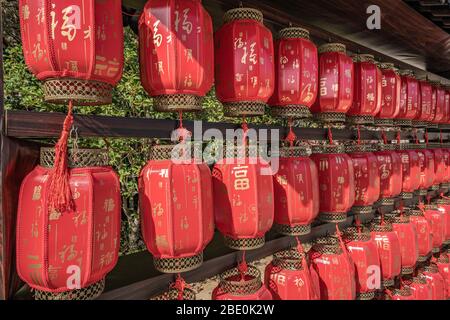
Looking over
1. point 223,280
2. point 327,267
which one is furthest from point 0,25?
point 327,267

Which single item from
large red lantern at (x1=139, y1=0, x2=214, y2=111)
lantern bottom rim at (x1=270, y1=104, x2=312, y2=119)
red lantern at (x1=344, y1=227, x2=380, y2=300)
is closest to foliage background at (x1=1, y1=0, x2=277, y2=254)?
lantern bottom rim at (x1=270, y1=104, x2=312, y2=119)

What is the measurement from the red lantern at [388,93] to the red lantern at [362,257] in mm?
949

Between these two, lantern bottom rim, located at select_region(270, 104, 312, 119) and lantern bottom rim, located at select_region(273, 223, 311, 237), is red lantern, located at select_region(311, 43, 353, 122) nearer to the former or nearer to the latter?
lantern bottom rim, located at select_region(270, 104, 312, 119)

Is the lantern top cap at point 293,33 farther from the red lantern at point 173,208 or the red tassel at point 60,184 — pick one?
the red tassel at point 60,184

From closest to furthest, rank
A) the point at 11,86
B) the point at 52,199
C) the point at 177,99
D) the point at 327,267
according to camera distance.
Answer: the point at 52,199, the point at 177,99, the point at 327,267, the point at 11,86

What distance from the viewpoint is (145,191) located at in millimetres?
1132

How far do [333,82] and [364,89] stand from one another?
15.1 inches

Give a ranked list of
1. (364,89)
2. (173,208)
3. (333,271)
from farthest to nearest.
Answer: (364,89), (333,271), (173,208)

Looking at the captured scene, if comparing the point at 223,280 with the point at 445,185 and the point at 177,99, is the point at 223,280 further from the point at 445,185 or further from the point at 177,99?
the point at 445,185

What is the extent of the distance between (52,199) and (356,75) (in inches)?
78.4

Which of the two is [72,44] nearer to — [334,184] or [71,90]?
[71,90]

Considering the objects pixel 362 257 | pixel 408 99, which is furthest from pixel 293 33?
pixel 408 99

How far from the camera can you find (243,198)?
1303 mm

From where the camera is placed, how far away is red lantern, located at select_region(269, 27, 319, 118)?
5.17 ft
